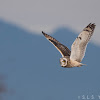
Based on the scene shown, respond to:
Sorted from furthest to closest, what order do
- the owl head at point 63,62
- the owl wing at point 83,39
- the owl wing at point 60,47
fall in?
the owl wing at point 60,47, the owl head at point 63,62, the owl wing at point 83,39

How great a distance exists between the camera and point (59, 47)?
1396cm

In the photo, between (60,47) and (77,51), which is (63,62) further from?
(60,47)

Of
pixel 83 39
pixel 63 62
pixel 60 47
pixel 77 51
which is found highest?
pixel 60 47

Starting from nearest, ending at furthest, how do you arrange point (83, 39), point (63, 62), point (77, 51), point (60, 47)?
point (83, 39), point (77, 51), point (63, 62), point (60, 47)

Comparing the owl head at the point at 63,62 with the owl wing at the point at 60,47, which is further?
the owl wing at the point at 60,47

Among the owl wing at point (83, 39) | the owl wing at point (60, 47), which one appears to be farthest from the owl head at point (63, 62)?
the owl wing at point (83, 39)

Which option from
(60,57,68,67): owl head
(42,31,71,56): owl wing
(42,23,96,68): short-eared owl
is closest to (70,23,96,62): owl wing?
(42,23,96,68): short-eared owl

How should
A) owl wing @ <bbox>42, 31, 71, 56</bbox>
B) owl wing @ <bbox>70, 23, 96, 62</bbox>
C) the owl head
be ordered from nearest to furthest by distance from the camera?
owl wing @ <bbox>70, 23, 96, 62</bbox>, the owl head, owl wing @ <bbox>42, 31, 71, 56</bbox>

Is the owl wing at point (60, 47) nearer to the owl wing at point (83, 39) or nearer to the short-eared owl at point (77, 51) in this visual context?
the short-eared owl at point (77, 51)

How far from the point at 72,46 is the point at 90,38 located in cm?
62

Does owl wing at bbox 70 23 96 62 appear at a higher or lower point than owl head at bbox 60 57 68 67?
higher

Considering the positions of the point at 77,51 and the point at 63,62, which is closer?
the point at 77,51

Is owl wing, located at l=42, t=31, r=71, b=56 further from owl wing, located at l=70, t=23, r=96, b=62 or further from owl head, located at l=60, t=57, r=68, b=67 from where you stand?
owl wing, located at l=70, t=23, r=96, b=62

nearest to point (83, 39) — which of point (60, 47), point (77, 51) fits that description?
point (77, 51)
